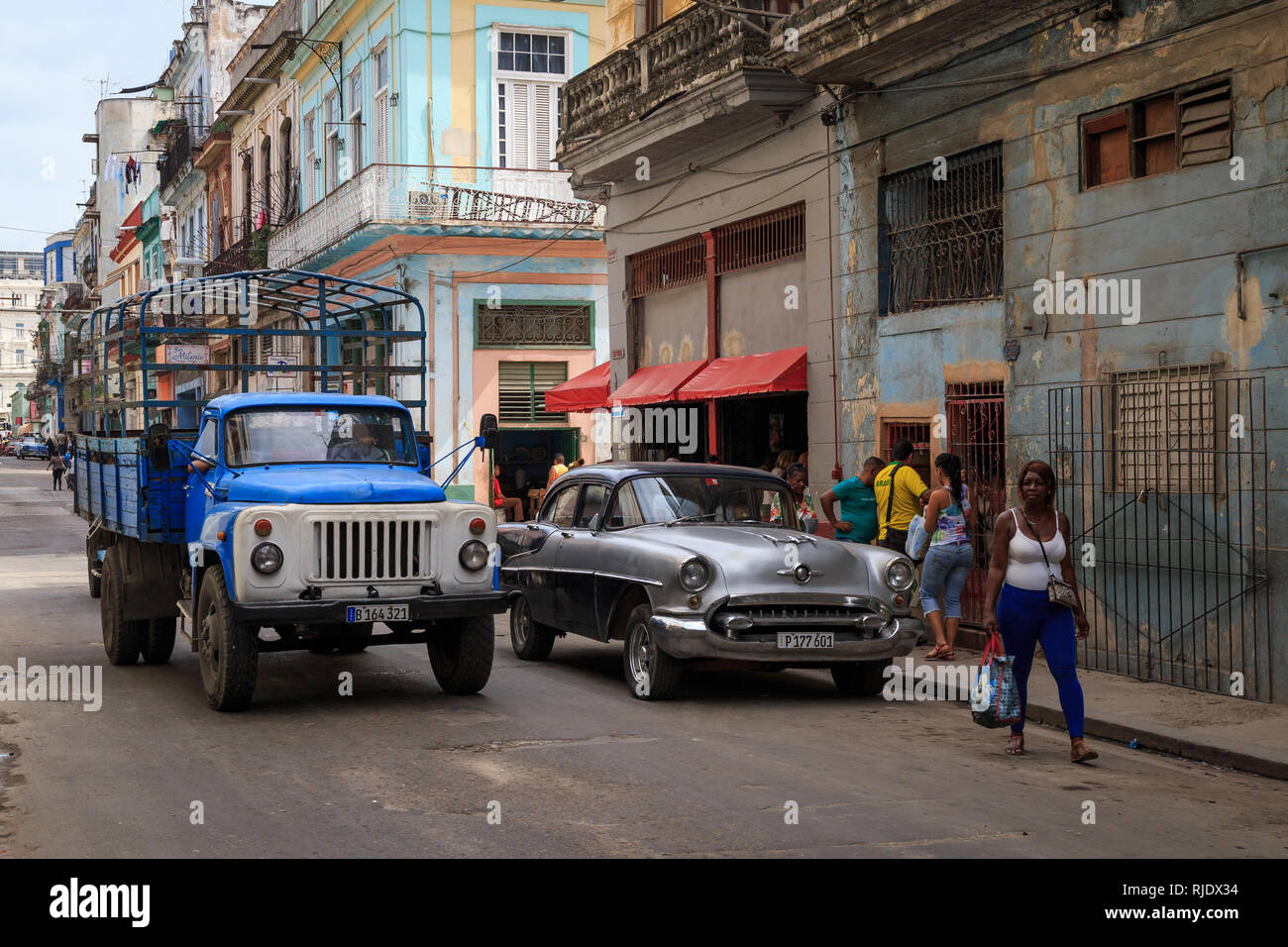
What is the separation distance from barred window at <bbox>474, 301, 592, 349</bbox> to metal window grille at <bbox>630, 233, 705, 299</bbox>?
729 centimetres

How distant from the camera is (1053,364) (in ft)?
40.2

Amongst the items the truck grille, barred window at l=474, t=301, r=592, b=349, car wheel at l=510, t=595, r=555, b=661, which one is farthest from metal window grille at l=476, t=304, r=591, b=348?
the truck grille

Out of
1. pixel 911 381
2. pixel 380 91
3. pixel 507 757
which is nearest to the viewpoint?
pixel 507 757

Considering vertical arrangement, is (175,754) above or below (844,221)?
below

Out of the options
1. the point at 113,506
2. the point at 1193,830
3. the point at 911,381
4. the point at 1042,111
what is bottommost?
the point at 1193,830

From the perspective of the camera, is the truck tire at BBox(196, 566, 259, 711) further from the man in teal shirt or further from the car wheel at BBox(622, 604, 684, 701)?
the man in teal shirt

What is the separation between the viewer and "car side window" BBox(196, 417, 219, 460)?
35.7ft

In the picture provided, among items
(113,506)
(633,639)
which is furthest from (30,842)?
(113,506)

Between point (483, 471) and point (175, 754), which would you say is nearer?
point (175, 754)

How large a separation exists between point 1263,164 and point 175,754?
8.06 metres

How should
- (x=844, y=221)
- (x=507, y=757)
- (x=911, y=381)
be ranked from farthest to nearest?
(x=844, y=221)
(x=911, y=381)
(x=507, y=757)

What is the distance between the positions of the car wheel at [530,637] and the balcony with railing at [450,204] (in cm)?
1518

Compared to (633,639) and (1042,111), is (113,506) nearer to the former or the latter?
(633,639)

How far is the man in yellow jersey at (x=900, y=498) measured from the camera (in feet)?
41.9
